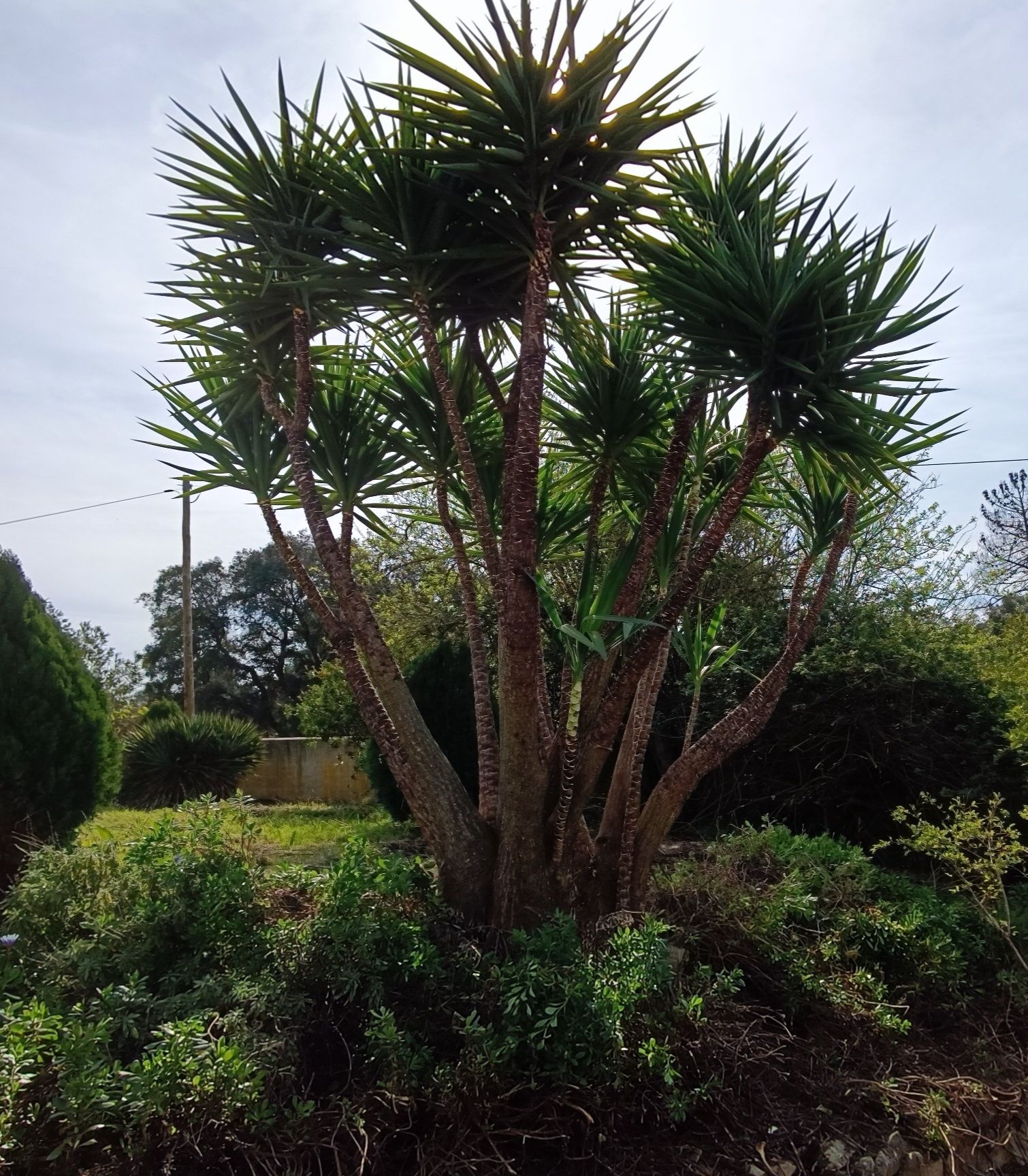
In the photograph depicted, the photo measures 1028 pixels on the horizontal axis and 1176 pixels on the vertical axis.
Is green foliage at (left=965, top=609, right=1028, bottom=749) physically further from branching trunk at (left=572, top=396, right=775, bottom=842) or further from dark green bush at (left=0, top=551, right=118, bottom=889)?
dark green bush at (left=0, top=551, right=118, bottom=889)

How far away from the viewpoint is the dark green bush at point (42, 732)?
5809 mm

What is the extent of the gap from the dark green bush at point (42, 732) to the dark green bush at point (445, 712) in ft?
11.2

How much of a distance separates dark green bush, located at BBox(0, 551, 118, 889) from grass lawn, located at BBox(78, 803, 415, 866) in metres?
0.37

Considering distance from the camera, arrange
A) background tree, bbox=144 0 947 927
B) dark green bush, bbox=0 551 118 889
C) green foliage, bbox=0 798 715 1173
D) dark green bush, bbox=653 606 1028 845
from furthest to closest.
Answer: dark green bush, bbox=653 606 1028 845 → dark green bush, bbox=0 551 118 889 → background tree, bbox=144 0 947 927 → green foliage, bbox=0 798 715 1173

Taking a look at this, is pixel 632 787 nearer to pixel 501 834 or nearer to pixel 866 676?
pixel 501 834

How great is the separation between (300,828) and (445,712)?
6.90ft

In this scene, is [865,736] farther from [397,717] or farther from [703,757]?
[397,717]

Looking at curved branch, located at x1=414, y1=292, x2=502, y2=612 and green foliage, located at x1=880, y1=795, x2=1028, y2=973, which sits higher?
curved branch, located at x1=414, y1=292, x2=502, y2=612

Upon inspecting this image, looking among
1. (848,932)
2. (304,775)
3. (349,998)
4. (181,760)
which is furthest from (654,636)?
(304,775)

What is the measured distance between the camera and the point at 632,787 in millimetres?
4758

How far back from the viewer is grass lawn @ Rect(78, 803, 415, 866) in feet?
23.2

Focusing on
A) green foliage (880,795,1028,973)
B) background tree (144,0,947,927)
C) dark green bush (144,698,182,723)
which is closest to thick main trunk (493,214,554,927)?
background tree (144,0,947,927)

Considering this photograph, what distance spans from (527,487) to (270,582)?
2764 cm

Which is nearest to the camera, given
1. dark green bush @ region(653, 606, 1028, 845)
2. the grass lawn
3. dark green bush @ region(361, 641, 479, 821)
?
the grass lawn
